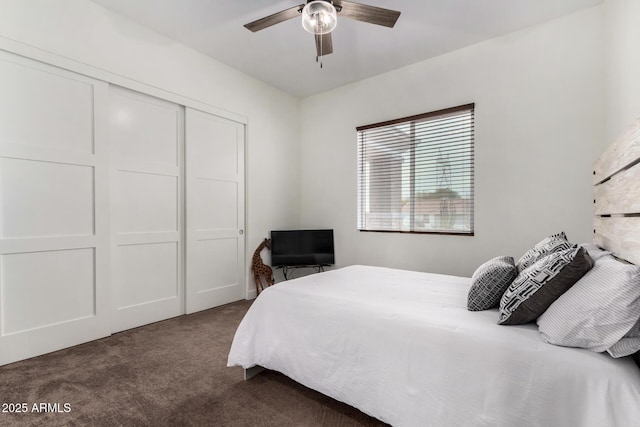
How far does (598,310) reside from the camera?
1.16 metres

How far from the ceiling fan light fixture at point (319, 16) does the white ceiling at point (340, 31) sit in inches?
24.4

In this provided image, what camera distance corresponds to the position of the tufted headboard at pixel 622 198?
4.55ft

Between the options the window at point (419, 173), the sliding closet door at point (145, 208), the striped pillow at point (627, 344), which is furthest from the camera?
the window at point (419, 173)

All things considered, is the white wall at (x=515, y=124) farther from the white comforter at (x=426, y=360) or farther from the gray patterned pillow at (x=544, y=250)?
the white comforter at (x=426, y=360)

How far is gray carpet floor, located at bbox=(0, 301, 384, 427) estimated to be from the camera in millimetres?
1707

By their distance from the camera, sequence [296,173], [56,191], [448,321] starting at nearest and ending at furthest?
[448,321] < [56,191] < [296,173]

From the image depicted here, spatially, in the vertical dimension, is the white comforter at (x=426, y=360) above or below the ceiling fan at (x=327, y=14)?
below

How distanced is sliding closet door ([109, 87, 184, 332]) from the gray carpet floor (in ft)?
1.77

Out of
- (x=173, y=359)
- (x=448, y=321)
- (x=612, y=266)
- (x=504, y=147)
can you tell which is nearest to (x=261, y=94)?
(x=504, y=147)

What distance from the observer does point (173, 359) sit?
7.93 feet

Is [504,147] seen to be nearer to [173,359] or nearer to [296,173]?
[296,173]

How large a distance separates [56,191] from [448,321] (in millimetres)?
3012

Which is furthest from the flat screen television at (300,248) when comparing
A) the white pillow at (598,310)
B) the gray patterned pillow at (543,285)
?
the white pillow at (598,310)

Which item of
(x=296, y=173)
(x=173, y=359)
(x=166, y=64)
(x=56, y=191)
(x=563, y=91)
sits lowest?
(x=173, y=359)
